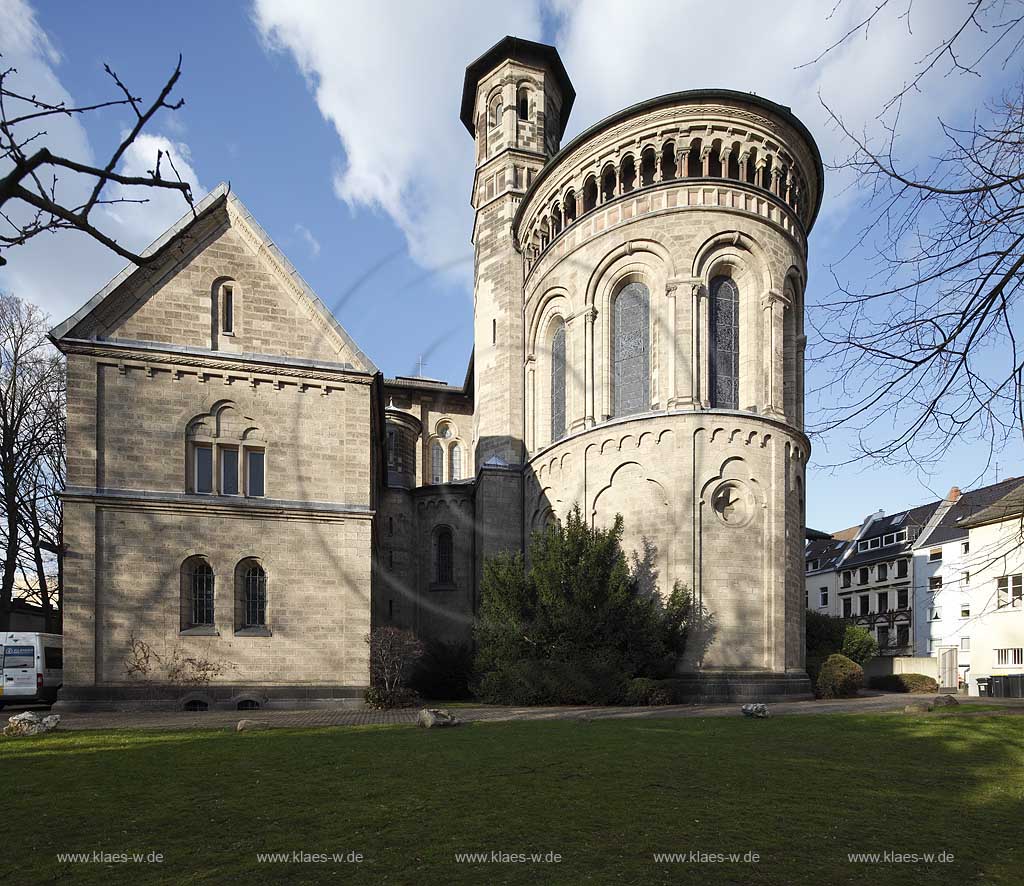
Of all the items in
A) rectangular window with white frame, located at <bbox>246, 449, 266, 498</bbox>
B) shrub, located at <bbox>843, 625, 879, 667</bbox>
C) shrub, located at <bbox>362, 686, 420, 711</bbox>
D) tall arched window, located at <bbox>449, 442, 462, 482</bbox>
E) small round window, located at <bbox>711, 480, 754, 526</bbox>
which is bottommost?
shrub, located at <bbox>843, 625, 879, 667</bbox>

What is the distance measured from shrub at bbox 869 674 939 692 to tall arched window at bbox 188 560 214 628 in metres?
33.9

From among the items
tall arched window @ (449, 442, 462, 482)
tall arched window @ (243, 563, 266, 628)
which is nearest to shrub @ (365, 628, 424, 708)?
tall arched window @ (243, 563, 266, 628)

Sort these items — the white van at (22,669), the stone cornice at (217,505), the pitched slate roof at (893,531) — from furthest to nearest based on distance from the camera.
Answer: the pitched slate roof at (893,531)
the white van at (22,669)
the stone cornice at (217,505)

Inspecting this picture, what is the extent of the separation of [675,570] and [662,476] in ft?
10.9

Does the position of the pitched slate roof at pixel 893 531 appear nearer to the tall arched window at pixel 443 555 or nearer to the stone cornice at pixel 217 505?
the tall arched window at pixel 443 555

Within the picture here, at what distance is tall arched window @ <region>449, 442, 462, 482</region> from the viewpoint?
4669cm

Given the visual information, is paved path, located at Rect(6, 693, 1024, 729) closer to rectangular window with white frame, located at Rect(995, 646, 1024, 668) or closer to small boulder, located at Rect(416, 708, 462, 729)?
small boulder, located at Rect(416, 708, 462, 729)

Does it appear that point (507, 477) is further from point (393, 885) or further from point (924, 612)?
point (924, 612)

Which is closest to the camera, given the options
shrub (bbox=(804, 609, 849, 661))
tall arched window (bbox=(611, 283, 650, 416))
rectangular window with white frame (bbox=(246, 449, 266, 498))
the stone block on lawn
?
the stone block on lawn

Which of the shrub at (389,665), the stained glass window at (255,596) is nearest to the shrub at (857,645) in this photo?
the shrub at (389,665)

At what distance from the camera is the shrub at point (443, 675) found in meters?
29.0

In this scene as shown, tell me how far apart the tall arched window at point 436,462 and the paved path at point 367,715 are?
24.5m

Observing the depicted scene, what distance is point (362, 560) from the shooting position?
23047mm

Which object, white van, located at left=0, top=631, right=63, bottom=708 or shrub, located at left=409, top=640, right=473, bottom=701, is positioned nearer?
white van, located at left=0, top=631, right=63, bottom=708
